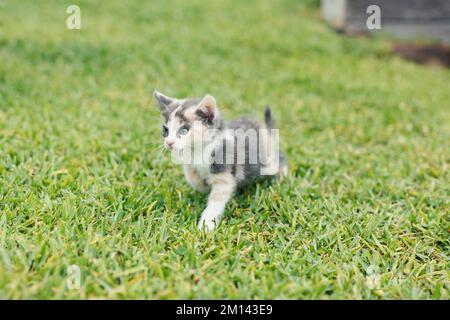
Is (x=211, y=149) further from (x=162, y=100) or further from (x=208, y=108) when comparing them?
(x=162, y=100)

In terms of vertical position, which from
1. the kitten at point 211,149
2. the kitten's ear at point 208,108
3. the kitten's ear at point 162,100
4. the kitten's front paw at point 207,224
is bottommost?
the kitten's front paw at point 207,224

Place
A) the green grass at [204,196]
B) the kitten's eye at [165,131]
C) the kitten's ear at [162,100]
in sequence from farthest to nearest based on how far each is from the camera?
the kitten's ear at [162,100]
the kitten's eye at [165,131]
the green grass at [204,196]

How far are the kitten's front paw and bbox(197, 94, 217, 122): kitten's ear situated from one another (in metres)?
0.79

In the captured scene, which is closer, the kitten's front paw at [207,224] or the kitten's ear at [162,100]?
the kitten's front paw at [207,224]

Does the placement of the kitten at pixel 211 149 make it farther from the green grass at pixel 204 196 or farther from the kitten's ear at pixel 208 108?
the green grass at pixel 204 196

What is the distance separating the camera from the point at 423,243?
366cm

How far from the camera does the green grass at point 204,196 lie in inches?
118

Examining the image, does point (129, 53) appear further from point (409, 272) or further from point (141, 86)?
point (409, 272)

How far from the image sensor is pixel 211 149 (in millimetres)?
3697

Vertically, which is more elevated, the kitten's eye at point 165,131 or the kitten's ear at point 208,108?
the kitten's ear at point 208,108

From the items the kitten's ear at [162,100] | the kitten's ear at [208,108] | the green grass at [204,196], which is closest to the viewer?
the green grass at [204,196]

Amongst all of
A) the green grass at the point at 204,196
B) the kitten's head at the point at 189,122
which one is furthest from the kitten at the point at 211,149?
the green grass at the point at 204,196

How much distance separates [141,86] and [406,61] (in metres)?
6.28

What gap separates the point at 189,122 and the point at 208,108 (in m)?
0.18
